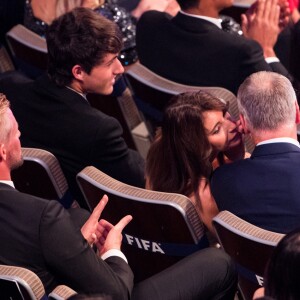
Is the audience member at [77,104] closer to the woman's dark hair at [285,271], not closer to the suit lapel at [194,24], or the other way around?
the suit lapel at [194,24]

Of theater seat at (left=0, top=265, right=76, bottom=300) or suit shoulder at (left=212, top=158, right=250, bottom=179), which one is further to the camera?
suit shoulder at (left=212, top=158, right=250, bottom=179)

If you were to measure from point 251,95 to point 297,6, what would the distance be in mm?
1754

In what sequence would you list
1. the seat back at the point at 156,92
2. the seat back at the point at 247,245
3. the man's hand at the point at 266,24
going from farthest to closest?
the man's hand at the point at 266,24 < the seat back at the point at 156,92 < the seat back at the point at 247,245

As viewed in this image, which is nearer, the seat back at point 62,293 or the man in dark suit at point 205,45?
the seat back at point 62,293

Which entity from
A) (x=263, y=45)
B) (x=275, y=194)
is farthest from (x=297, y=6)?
(x=275, y=194)

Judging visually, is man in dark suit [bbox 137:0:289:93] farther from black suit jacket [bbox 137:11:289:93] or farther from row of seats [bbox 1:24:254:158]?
row of seats [bbox 1:24:254:158]

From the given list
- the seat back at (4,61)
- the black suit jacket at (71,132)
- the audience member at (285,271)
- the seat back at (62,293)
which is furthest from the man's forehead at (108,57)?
the audience member at (285,271)

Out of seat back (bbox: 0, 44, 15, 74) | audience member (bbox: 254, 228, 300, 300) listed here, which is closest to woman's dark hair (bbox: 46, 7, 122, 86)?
seat back (bbox: 0, 44, 15, 74)

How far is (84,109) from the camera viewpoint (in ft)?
10.8

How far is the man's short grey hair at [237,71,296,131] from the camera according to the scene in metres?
2.85

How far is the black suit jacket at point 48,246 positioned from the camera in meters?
2.42

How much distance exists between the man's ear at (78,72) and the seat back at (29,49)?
2.32 ft

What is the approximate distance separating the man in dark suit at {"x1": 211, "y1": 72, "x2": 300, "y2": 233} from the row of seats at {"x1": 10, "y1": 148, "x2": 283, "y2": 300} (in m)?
0.14

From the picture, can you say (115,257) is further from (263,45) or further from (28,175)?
(263,45)
